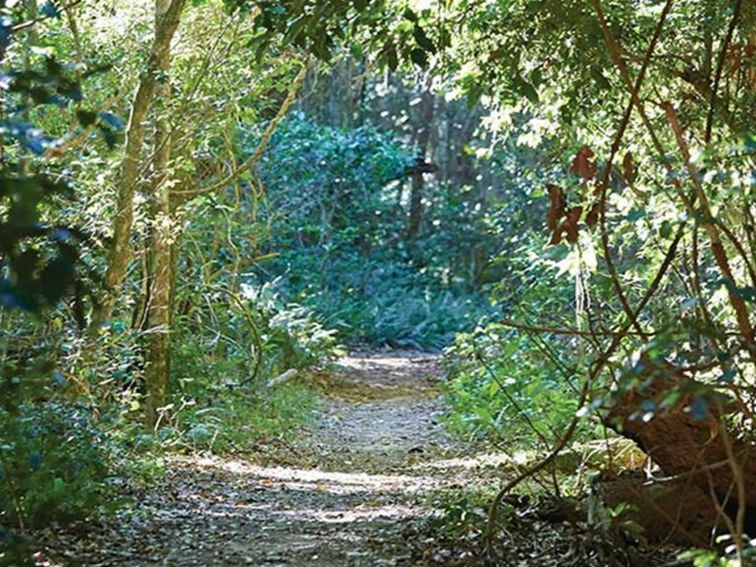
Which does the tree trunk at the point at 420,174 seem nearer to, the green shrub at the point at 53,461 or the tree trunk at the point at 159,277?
the tree trunk at the point at 159,277

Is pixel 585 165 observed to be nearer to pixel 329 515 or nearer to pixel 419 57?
pixel 419 57

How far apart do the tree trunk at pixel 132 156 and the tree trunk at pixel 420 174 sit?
53.2 feet

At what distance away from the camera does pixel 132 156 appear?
342 inches

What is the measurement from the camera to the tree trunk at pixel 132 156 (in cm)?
860

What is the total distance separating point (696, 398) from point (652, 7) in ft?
14.6

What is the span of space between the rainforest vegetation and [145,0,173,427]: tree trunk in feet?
0.11

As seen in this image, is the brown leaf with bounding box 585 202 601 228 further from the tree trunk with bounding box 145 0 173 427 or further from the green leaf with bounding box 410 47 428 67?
the tree trunk with bounding box 145 0 173 427

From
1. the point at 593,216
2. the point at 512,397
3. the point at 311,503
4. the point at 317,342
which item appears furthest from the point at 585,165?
the point at 317,342

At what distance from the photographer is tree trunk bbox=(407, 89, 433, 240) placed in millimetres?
26625

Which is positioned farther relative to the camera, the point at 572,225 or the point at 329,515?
the point at 329,515

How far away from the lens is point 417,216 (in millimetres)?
26859

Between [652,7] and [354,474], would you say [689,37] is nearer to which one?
[652,7]

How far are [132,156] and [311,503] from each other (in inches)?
118

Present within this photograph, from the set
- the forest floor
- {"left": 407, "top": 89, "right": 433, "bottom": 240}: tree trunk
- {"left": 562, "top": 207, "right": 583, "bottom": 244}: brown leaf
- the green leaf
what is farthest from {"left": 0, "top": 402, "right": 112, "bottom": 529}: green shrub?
{"left": 407, "top": 89, "right": 433, "bottom": 240}: tree trunk
